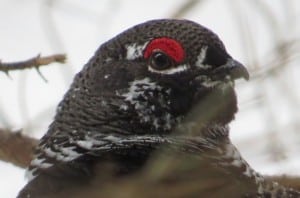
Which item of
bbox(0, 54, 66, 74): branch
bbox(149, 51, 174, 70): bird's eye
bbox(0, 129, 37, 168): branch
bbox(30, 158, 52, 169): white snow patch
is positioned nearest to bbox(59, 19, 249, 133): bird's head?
bbox(149, 51, 174, 70): bird's eye

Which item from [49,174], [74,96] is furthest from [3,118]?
[49,174]

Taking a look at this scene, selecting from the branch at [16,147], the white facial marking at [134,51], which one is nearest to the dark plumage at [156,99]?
the white facial marking at [134,51]

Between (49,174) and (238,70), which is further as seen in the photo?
(238,70)

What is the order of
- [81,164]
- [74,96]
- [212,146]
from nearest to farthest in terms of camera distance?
[81,164] → [212,146] → [74,96]

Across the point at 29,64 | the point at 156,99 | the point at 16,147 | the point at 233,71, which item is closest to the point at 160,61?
the point at 156,99

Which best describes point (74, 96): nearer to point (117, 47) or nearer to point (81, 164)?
point (117, 47)

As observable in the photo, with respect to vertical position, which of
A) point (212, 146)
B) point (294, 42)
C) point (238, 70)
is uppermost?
point (294, 42)

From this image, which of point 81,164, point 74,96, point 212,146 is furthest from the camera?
point 74,96

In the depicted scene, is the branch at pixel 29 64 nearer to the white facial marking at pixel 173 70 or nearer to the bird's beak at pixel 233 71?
the white facial marking at pixel 173 70
